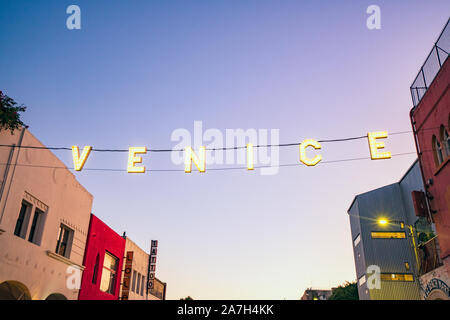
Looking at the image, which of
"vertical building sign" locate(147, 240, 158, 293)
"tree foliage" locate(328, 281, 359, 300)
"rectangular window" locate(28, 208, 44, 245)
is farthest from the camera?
"tree foliage" locate(328, 281, 359, 300)

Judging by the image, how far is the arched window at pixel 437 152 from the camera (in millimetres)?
16078

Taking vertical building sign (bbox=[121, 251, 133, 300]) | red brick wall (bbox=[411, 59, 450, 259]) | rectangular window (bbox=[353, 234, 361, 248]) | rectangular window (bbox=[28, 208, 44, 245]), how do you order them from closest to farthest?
red brick wall (bbox=[411, 59, 450, 259]) < rectangular window (bbox=[28, 208, 44, 245]) < vertical building sign (bbox=[121, 251, 133, 300]) < rectangular window (bbox=[353, 234, 361, 248])

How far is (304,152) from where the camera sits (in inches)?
513

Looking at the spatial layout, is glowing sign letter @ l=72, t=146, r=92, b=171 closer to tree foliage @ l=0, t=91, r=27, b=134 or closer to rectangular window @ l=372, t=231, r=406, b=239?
tree foliage @ l=0, t=91, r=27, b=134

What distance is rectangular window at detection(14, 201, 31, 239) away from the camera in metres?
15.1

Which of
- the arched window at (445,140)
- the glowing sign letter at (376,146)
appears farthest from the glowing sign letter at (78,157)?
the arched window at (445,140)

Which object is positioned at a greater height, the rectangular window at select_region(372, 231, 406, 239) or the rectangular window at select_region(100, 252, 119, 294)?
the rectangular window at select_region(372, 231, 406, 239)

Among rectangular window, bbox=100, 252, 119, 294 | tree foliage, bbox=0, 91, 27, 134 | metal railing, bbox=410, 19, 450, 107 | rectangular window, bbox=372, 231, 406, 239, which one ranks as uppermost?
metal railing, bbox=410, 19, 450, 107

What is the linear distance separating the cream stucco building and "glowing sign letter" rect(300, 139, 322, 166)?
387 inches

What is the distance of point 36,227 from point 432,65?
1837 cm

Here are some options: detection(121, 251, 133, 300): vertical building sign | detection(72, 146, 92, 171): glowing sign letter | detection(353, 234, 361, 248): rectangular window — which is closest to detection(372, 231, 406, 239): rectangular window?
detection(353, 234, 361, 248): rectangular window

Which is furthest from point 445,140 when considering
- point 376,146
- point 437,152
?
point 376,146
